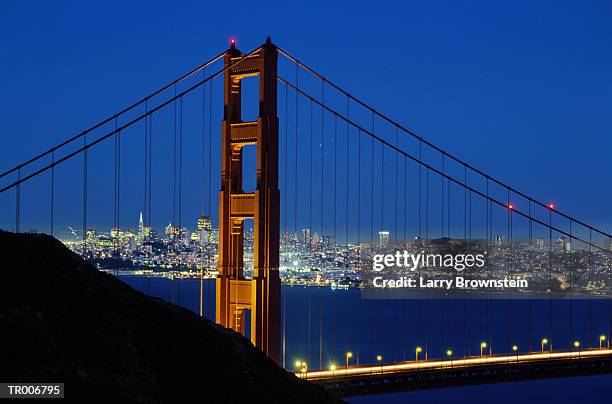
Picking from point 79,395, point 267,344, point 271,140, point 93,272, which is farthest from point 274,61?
point 79,395

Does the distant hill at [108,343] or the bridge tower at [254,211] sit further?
the bridge tower at [254,211]

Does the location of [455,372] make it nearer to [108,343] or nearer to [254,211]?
[254,211]

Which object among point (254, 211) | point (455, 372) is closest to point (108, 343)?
point (254, 211)

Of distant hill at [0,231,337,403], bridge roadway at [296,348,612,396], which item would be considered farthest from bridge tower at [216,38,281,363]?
distant hill at [0,231,337,403]

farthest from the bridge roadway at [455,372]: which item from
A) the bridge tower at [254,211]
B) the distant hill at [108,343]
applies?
the distant hill at [108,343]

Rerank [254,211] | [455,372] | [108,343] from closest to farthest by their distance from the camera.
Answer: [108,343] < [254,211] < [455,372]

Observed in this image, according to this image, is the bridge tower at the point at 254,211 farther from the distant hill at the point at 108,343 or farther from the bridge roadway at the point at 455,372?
the distant hill at the point at 108,343

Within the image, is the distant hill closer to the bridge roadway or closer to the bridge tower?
the bridge tower
